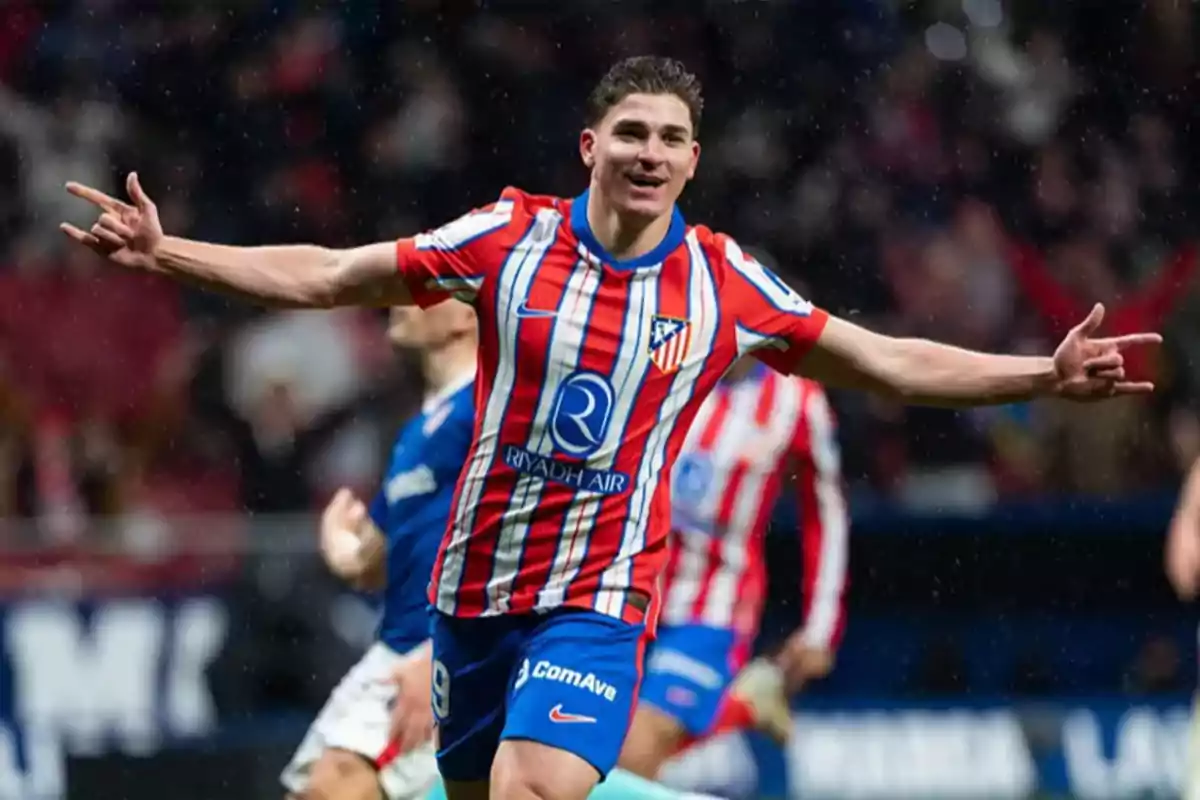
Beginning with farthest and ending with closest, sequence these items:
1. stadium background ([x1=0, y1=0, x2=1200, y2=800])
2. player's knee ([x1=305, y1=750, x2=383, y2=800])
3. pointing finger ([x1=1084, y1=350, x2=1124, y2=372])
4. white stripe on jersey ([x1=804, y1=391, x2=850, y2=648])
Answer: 1. stadium background ([x1=0, y1=0, x2=1200, y2=800])
2. white stripe on jersey ([x1=804, y1=391, x2=850, y2=648])
3. player's knee ([x1=305, y1=750, x2=383, y2=800])
4. pointing finger ([x1=1084, y1=350, x2=1124, y2=372])

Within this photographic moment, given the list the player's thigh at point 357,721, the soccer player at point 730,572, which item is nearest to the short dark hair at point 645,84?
the player's thigh at point 357,721

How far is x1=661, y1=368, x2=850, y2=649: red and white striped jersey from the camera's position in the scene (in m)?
7.29

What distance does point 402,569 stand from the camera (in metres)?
6.12

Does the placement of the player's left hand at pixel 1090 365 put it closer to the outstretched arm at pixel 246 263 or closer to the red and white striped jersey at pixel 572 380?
the red and white striped jersey at pixel 572 380

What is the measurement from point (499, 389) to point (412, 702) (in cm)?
135

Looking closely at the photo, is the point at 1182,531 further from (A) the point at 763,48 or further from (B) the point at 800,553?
(A) the point at 763,48

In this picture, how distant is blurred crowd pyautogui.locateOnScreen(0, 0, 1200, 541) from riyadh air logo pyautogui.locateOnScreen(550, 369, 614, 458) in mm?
6136

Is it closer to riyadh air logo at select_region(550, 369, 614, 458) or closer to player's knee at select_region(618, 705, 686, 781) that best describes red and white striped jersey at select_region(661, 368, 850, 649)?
player's knee at select_region(618, 705, 686, 781)

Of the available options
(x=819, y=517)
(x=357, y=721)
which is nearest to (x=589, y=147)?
(x=357, y=721)

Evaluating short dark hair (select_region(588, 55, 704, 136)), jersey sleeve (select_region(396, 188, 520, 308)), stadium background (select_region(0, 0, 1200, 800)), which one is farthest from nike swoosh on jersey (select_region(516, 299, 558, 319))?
stadium background (select_region(0, 0, 1200, 800))

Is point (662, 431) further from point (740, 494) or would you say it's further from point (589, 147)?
point (740, 494)

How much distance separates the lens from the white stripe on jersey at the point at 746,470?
23.9ft

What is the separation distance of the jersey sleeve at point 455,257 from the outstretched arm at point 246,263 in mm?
30

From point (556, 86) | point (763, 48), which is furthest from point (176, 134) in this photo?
point (763, 48)
